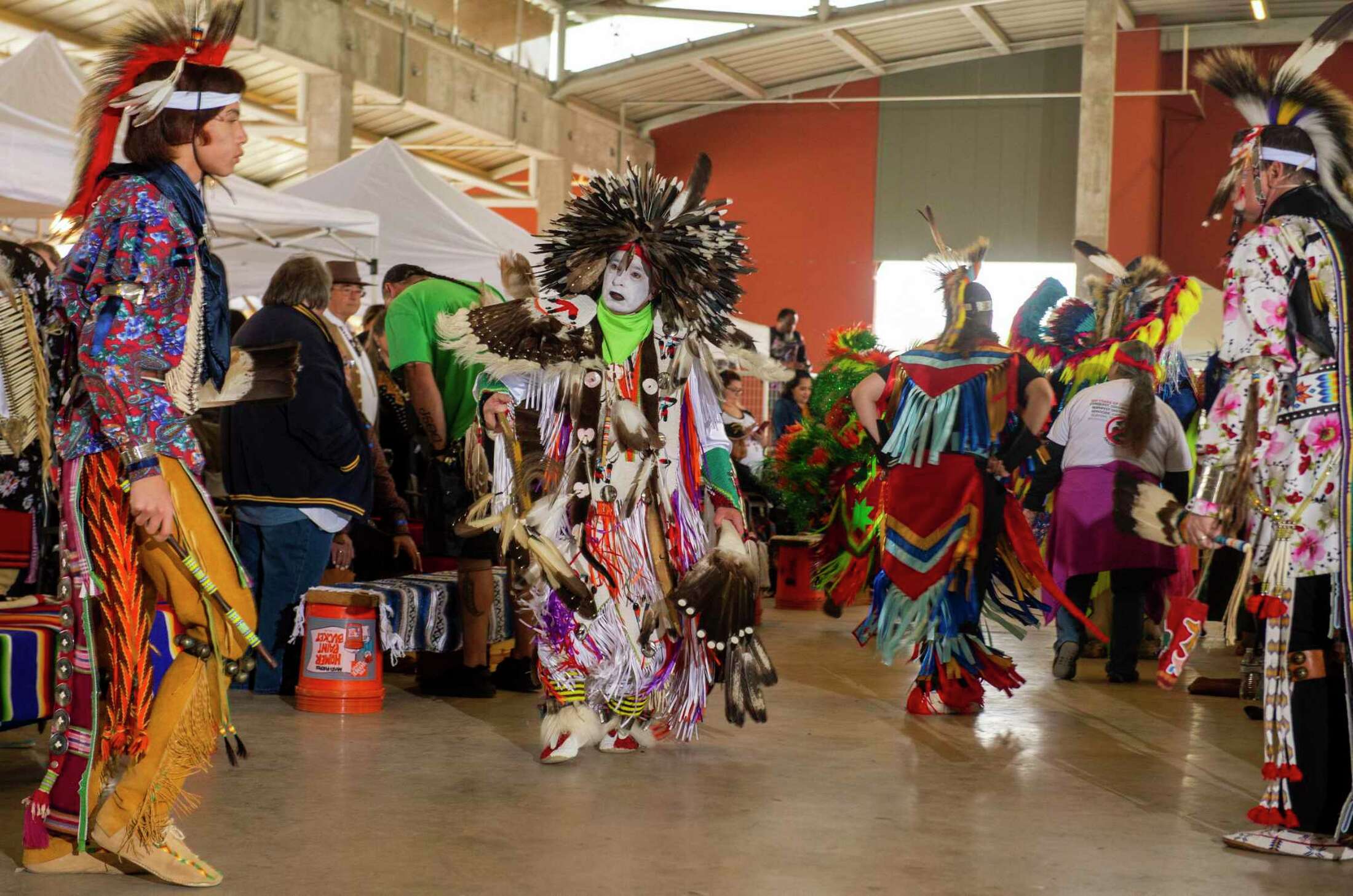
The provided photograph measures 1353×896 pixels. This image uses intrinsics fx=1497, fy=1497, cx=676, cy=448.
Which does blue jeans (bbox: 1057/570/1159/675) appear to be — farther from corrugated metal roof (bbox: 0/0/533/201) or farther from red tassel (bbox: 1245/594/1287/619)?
corrugated metal roof (bbox: 0/0/533/201)

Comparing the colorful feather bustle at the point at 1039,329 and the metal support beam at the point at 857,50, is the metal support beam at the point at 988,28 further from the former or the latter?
the colorful feather bustle at the point at 1039,329

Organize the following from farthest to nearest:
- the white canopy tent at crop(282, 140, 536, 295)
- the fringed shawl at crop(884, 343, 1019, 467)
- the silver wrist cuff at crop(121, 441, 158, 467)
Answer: the white canopy tent at crop(282, 140, 536, 295), the fringed shawl at crop(884, 343, 1019, 467), the silver wrist cuff at crop(121, 441, 158, 467)

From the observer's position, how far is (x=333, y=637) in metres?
4.84

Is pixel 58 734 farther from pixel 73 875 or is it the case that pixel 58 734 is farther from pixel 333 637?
pixel 333 637

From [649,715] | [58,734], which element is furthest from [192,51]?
[649,715]

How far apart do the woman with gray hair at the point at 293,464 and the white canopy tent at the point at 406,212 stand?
4.62 m

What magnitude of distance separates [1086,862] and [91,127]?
2.53 m

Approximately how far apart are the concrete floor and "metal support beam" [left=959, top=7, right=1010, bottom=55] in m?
14.2

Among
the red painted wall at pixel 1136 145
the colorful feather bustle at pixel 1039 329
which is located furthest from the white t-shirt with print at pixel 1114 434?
the red painted wall at pixel 1136 145

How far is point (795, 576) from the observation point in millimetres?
8766

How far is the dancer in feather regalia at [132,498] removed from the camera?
2705 mm

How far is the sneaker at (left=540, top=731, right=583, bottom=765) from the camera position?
406 cm

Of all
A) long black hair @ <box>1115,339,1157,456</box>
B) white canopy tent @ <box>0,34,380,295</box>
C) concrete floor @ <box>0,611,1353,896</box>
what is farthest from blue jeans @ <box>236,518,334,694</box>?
long black hair @ <box>1115,339,1157,456</box>

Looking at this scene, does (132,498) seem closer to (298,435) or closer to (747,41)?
(298,435)
